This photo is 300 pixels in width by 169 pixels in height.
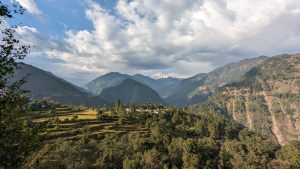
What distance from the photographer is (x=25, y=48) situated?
794 inches

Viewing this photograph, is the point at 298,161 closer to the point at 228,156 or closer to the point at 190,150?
the point at 228,156

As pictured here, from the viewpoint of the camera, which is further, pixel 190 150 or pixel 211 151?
pixel 211 151

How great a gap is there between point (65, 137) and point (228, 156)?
93.7 m

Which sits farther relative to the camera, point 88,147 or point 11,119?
point 88,147

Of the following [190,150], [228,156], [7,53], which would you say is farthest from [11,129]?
[228,156]

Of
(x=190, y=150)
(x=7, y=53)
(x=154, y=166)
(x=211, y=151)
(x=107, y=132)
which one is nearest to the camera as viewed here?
→ (x=7, y=53)

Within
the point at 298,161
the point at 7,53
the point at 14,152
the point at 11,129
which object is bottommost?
the point at 298,161

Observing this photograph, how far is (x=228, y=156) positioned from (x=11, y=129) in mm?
154993

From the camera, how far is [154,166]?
121250mm

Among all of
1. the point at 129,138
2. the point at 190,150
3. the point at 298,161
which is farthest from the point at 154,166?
the point at 298,161

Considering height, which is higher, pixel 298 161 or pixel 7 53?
pixel 7 53

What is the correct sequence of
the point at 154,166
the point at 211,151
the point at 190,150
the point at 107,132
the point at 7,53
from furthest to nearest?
1. the point at 107,132
2. the point at 211,151
3. the point at 190,150
4. the point at 154,166
5. the point at 7,53

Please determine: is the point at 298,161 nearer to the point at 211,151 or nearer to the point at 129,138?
the point at 211,151

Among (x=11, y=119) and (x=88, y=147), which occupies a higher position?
(x=11, y=119)
